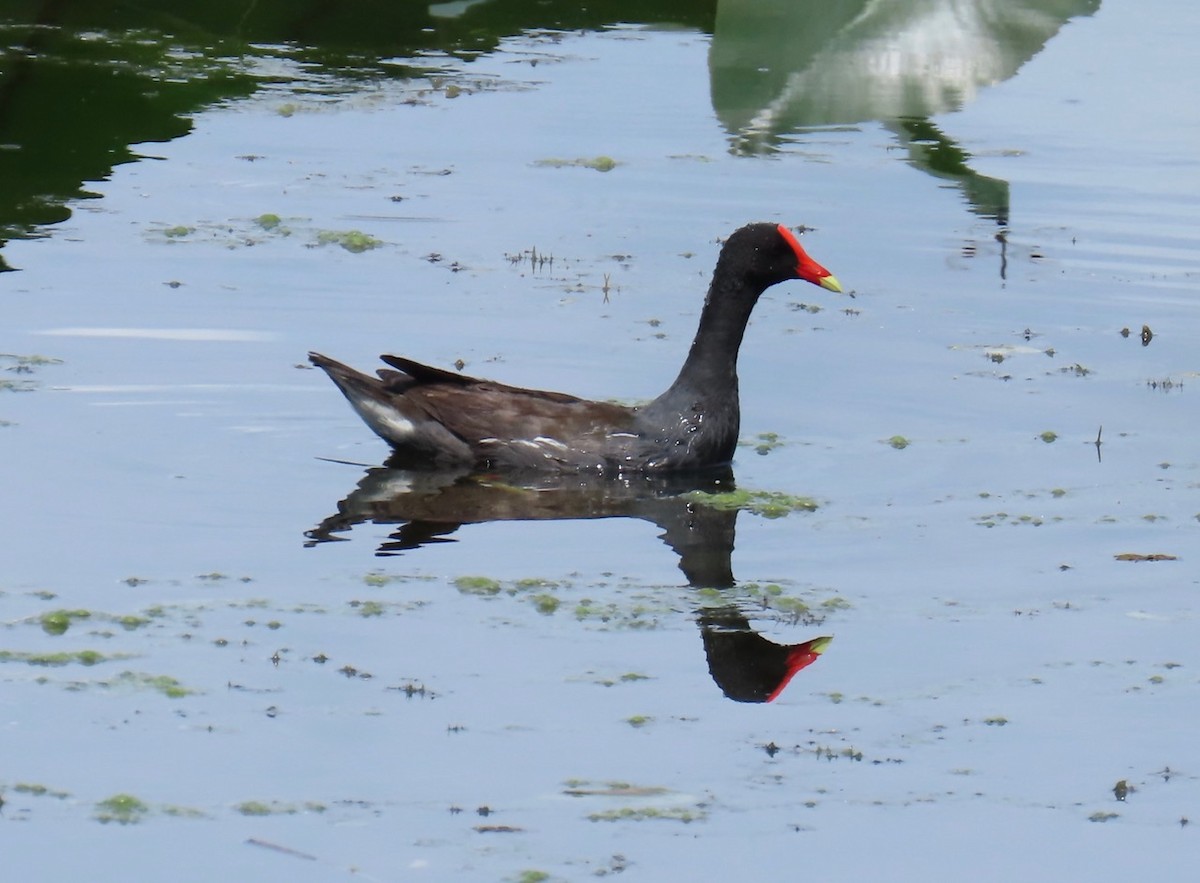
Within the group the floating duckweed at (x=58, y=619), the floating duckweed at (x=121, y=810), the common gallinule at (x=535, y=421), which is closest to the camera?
the floating duckweed at (x=121, y=810)

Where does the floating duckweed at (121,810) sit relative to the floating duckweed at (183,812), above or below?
above

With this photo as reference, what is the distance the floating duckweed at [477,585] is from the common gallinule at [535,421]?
1848 mm

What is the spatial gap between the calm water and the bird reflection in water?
38 mm

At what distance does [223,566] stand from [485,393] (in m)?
2.17

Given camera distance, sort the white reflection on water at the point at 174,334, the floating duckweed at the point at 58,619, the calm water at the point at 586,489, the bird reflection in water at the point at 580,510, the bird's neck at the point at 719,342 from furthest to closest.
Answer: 1. the white reflection on water at the point at 174,334
2. the bird's neck at the point at 719,342
3. the bird reflection in water at the point at 580,510
4. the floating duckweed at the point at 58,619
5. the calm water at the point at 586,489

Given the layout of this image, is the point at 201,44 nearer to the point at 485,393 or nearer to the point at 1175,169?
the point at 1175,169

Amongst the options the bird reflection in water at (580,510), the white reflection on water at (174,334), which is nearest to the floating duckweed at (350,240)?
the white reflection on water at (174,334)

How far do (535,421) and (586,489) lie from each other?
39 centimetres

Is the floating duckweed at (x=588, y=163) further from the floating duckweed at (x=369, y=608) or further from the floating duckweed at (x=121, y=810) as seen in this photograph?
the floating duckweed at (x=121, y=810)

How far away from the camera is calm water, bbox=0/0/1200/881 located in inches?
232

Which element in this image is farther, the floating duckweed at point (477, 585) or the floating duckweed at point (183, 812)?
the floating duckweed at point (477, 585)

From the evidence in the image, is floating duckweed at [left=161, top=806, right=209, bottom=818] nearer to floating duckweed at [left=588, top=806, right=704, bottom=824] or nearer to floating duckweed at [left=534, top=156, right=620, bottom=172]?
floating duckweed at [left=588, top=806, right=704, bottom=824]

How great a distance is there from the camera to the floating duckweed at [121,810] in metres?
5.58

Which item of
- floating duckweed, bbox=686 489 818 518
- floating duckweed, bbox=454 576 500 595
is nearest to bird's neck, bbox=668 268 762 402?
floating duckweed, bbox=686 489 818 518
